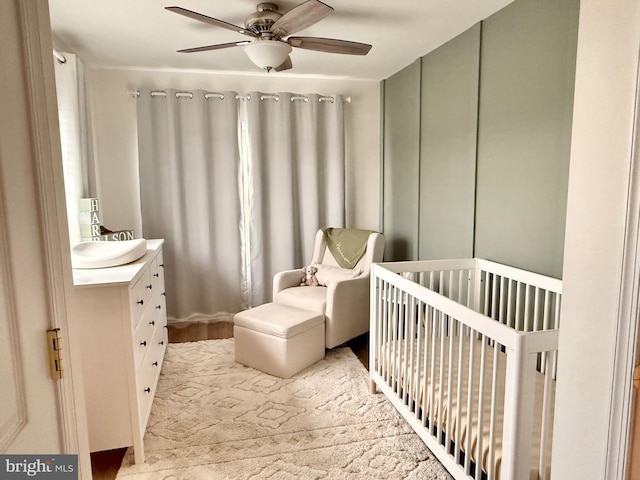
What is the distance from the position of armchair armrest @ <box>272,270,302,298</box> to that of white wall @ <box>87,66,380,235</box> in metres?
1.16

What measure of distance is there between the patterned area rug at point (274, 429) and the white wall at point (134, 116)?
5.62 ft

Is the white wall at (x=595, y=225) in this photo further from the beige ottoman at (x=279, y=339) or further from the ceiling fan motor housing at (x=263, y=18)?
the beige ottoman at (x=279, y=339)

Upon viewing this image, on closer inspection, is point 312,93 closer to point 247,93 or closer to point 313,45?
point 247,93

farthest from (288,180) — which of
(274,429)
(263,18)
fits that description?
(274,429)

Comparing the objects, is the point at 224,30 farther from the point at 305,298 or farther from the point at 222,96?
the point at 305,298

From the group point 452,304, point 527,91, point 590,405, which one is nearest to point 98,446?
point 452,304

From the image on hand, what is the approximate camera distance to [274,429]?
2225 millimetres

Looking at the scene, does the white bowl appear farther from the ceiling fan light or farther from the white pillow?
the white pillow

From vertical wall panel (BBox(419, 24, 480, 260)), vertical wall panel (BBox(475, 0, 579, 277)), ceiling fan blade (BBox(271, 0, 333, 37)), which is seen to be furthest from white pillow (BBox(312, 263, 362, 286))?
ceiling fan blade (BBox(271, 0, 333, 37))

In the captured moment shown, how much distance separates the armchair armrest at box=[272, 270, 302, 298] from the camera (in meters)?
3.47

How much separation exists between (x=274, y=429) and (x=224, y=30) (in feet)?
8.15

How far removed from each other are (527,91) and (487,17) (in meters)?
0.63

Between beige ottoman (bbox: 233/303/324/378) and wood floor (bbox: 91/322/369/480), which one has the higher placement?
beige ottoman (bbox: 233/303/324/378)

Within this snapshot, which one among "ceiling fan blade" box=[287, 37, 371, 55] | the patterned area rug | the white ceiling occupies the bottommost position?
the patterned area rug
